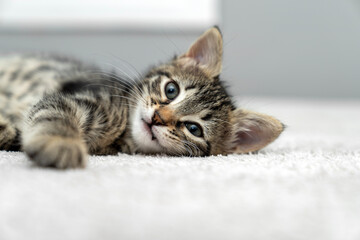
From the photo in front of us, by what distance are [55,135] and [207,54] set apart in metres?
0.73

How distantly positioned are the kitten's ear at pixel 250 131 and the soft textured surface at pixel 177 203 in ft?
1.29

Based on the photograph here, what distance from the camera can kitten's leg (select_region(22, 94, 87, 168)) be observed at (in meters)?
0.68

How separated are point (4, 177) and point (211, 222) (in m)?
0.37

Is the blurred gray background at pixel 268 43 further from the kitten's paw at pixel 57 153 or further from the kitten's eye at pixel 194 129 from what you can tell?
the kitten's paw at pixel 57 153

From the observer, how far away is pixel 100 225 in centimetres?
48

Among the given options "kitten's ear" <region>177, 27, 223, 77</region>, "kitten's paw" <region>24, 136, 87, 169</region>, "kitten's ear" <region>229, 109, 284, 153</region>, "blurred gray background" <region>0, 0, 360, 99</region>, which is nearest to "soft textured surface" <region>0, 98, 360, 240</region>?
"kitten's paw" <region>24, 136, 87, 169</region>

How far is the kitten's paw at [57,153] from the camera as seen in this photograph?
2.21 feet

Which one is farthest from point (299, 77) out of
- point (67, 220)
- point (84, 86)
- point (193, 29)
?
point (67, 220)

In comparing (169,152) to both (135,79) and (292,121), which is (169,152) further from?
(292,121)

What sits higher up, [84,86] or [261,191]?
[84,86]

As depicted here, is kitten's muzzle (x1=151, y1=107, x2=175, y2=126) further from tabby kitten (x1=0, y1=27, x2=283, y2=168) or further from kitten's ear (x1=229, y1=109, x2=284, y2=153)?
kitten's ear (x1=229, y1=109, x2=284, y2=153)

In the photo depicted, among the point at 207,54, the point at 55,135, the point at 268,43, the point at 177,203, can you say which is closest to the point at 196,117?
the point at 207,54

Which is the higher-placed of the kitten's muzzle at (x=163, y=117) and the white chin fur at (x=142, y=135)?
the kitten's muzzle at (x=163, y=117)

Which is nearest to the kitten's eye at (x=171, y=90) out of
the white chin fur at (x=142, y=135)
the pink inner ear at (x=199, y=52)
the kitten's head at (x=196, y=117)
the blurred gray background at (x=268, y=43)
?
the kitten's head at (x=196, y=117)
